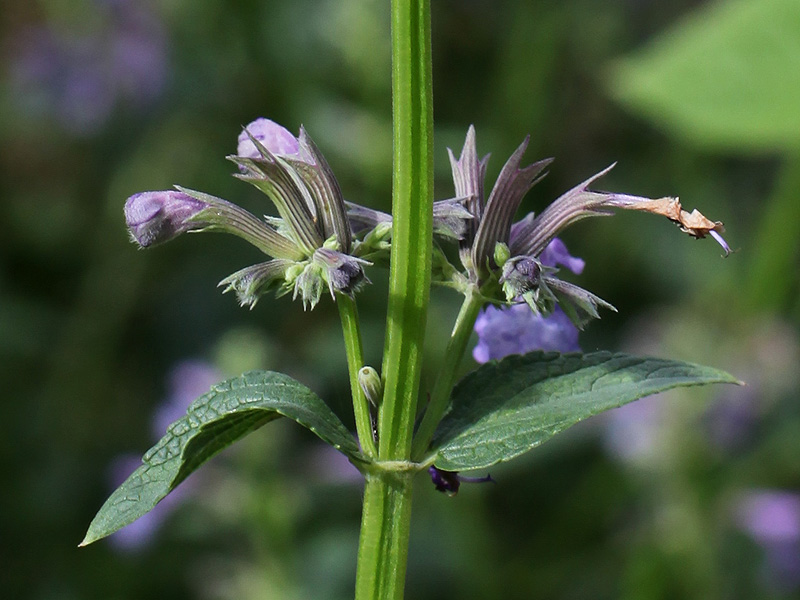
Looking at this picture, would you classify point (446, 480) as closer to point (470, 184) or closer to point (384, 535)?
point (384, 535)

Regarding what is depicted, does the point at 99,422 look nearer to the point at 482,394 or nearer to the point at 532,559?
the point at 532,559

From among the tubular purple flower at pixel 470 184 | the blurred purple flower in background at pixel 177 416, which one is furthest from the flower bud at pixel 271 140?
the blurred purple flower in background at pixel 177 416

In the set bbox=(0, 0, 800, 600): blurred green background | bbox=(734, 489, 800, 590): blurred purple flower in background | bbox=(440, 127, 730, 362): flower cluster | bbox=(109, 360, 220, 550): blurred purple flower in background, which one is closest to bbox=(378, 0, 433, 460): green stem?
bbox=(440, 127, 730, 362): flower cluster

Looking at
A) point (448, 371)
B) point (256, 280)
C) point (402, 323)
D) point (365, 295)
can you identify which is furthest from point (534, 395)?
point (365, 295)

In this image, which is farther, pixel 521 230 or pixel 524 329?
pixel 524 329

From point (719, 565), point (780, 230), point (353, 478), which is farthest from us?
point (780, 230)

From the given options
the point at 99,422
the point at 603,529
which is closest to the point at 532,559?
the point at 603,529
